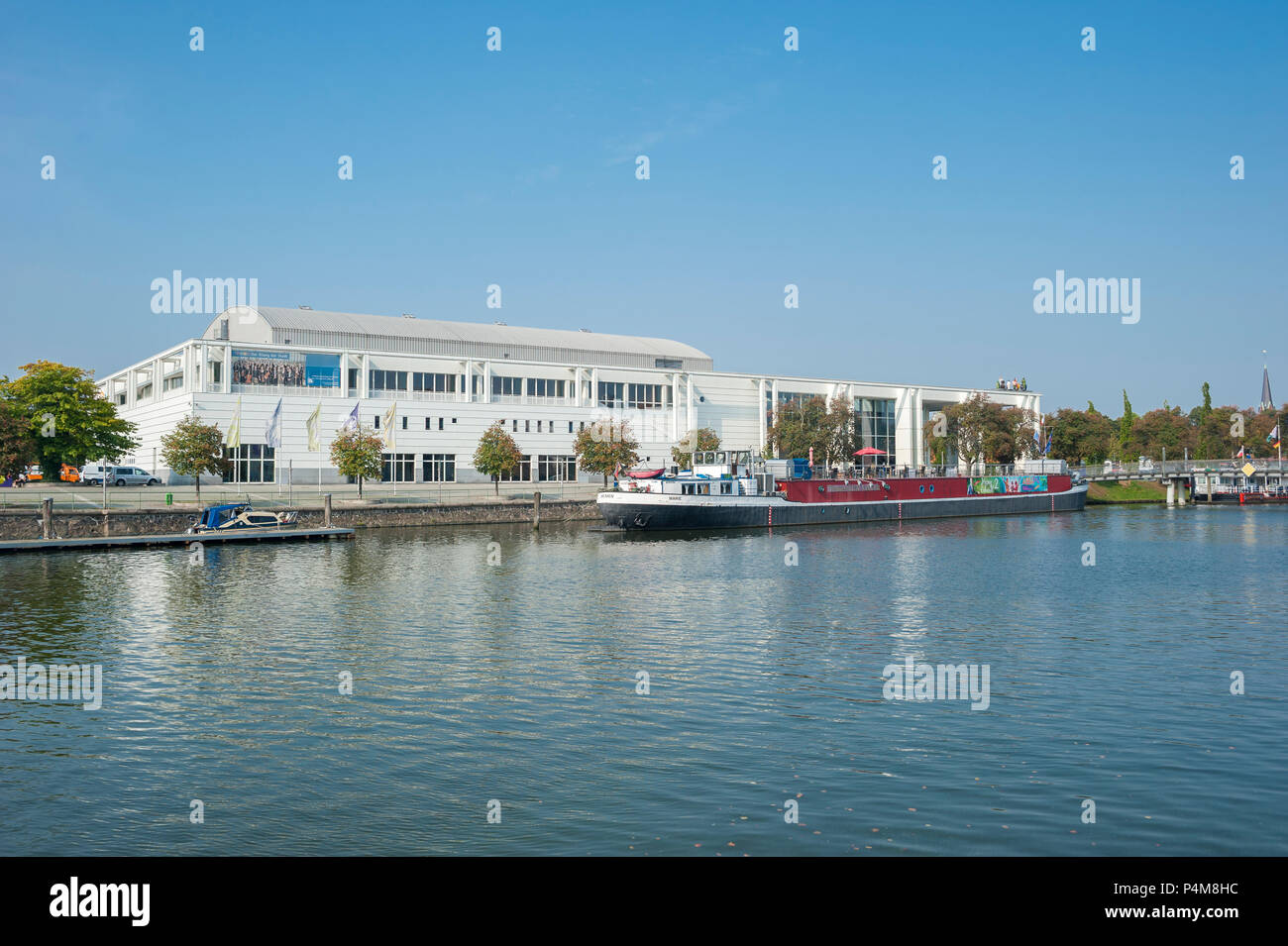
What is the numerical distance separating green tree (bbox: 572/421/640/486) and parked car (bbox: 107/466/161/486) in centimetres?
3929

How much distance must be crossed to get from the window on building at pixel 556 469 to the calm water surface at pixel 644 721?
62.0 meters

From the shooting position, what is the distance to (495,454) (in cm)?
9050

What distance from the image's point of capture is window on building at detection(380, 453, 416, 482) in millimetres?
93312

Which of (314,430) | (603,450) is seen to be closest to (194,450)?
(314,430)

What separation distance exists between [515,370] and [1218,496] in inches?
3761

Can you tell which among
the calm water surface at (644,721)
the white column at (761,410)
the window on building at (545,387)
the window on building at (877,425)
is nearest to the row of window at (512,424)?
the window on building at (545,387)

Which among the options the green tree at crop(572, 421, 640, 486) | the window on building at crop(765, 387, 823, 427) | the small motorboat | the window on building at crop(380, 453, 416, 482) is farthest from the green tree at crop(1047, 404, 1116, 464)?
the small motorboat

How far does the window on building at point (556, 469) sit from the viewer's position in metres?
103

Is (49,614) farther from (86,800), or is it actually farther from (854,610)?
(854,610)

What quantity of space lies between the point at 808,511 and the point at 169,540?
52061mm

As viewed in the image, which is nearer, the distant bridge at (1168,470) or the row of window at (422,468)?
the row of window at (422,468)

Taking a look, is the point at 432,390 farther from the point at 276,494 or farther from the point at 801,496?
the point at 801,496

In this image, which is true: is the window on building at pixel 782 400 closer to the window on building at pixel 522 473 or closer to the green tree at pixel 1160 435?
the window on building at pixel 522 473
